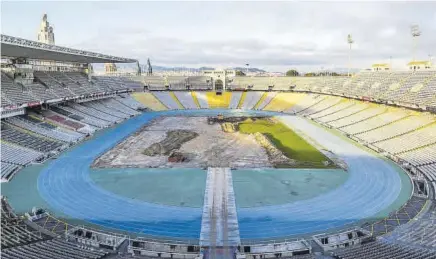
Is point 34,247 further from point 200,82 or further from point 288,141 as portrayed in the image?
point 200,82

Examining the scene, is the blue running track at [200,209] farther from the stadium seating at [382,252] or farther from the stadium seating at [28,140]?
the stadium seating at [28,140]

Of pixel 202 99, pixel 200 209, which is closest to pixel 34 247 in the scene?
pixel 200 209

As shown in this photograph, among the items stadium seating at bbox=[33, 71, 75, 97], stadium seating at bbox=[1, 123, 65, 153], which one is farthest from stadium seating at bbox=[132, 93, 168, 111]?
stadium seating at bbox=[1, 123, 65, 153]

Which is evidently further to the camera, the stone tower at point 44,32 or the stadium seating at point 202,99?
the stone tower at point 44,32

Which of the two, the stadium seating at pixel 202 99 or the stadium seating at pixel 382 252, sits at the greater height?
the stadium seating at pixel 202 99

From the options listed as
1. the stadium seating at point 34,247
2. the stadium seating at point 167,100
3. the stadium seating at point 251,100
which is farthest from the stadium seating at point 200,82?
the stadium seating at point 34,247

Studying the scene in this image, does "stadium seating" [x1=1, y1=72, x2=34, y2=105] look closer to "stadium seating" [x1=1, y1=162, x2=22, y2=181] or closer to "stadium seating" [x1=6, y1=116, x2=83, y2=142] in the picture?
"stadium seating" [x1=6, y1=116, x2=83, y2=142]
